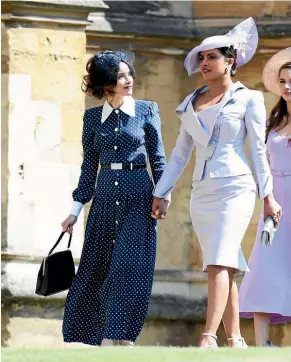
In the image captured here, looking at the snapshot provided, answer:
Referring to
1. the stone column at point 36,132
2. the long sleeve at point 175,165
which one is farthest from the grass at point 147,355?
the stone column at point 36,132

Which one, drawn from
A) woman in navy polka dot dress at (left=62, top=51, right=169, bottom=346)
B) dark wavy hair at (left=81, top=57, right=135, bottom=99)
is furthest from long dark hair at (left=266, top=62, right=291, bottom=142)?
dark wavy hair at (left=81, top=57, right=135, bottom=99)

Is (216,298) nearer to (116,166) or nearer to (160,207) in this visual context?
(160,207)

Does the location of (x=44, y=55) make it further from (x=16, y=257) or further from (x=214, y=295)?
(x=214, y=295)

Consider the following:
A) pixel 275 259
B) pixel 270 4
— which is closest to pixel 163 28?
pixel 270 4

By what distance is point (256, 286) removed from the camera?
12.1 metres

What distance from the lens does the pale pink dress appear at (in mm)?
12047

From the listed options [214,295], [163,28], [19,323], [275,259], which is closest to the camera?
[214,295]

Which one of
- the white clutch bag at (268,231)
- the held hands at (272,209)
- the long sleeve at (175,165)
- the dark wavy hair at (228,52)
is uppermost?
the dark wavy hair at (228,52)

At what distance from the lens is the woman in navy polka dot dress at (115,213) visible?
1136cm

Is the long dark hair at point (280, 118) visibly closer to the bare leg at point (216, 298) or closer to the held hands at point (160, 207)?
the held hands at point (160, 207)

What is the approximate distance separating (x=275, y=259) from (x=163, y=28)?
334 centimetres

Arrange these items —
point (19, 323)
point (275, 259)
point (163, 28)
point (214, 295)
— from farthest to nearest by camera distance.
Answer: point (163, 28) < point (19, 323) < point (275, 259) < point (214, 295)

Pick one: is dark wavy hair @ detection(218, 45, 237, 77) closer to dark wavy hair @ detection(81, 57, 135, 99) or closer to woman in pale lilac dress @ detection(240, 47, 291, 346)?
dark wavy hair @ detection(81, 57, 135, 99)

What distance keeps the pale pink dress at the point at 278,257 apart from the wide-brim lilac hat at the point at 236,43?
82 centimetres
